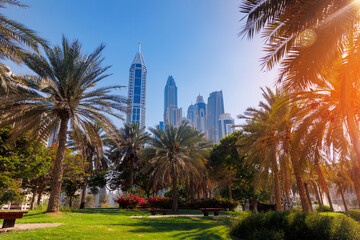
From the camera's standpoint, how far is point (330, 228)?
749 cm

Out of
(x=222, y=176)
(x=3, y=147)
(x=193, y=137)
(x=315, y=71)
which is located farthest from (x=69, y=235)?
(x=222, y=176)

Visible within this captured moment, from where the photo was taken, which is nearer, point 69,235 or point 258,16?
point 69,235

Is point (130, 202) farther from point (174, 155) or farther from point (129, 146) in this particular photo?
point (129, 146)

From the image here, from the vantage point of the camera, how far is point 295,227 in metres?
8.24

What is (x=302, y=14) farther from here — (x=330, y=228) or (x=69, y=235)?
(x=69, y=235)

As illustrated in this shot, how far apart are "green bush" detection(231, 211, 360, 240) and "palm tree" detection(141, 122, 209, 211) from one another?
12.1m

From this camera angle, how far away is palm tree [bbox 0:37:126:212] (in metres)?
12.2

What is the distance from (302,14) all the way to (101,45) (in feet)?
38.1

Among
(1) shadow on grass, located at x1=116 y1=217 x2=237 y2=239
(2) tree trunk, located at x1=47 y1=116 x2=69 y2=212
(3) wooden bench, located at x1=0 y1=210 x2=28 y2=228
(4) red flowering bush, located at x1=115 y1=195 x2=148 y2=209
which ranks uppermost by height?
(2) tree trunk, located at x1=47 y1=116 x2=69 y2=212

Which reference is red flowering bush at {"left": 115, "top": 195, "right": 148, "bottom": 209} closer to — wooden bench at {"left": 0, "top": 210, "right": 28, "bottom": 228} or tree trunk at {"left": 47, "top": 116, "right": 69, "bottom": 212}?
tree trunk at {"left": 47, "top": 116, "right": 69, "bottom": 212}

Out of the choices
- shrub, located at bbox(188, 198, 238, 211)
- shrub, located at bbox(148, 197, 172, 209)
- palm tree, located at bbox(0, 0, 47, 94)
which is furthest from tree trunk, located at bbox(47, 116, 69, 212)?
shrub, located at bbox(188, 198, 238, 211)

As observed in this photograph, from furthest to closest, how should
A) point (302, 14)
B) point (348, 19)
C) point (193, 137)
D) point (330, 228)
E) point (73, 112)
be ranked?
1. point (193, 137)
2. point (73, 112)
3. point (330, 228)
4. point (302, 14)
5. point (348, 19)

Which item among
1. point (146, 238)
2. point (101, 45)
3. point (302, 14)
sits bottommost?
point (146, 238)

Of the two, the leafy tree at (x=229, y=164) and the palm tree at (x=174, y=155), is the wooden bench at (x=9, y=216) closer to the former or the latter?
the palm tree at (x=174, y=155)
